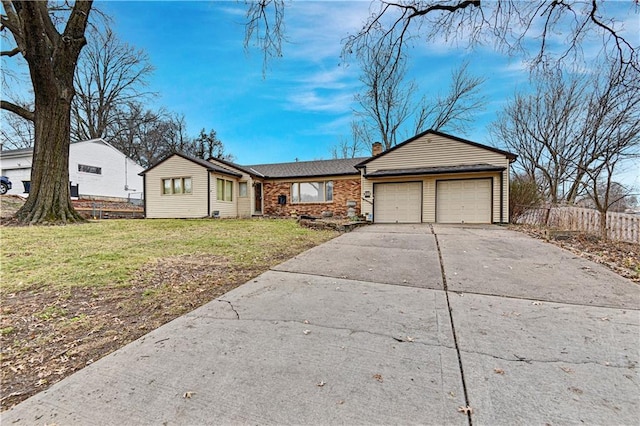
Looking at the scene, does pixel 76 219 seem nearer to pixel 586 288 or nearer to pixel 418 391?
pixel 418 391

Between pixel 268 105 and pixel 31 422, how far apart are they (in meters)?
19.1

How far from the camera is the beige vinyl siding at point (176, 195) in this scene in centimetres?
1478

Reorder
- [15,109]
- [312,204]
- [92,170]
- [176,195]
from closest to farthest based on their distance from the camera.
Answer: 1. [15,109]
2. [176,195]
3. [312,204]
4. [92,170]

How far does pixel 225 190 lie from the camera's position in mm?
16016

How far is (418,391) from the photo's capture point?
5.58 feet

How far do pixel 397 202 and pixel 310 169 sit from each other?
6.29m

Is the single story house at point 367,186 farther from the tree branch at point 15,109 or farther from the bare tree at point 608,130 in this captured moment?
the tree branch at point 15,109

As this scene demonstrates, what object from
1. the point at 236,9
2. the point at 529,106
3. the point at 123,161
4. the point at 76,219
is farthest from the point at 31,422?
the point at 123,161

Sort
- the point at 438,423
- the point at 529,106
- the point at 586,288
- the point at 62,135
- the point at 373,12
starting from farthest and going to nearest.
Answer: the point at 529,106, the point at 62,135, the point at 373,12, the point at 586,288, the point at 438,423

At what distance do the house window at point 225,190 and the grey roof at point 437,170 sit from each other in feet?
25.4

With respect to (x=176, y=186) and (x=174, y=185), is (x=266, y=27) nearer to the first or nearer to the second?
(x=176, y=186)

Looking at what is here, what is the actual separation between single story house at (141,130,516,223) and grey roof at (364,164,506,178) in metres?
0.04

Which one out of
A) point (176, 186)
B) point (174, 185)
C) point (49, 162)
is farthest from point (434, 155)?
point (49, 162)

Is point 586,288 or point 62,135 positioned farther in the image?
point 62,135
